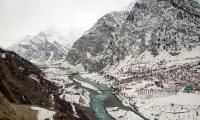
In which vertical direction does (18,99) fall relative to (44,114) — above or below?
above

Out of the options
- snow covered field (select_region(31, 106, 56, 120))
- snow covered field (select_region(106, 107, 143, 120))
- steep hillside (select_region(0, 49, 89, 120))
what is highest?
steep hillside (select_region(0, 49, 89, 120))

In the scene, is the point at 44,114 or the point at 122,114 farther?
the point at 122,114

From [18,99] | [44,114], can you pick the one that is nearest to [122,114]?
[18,99]

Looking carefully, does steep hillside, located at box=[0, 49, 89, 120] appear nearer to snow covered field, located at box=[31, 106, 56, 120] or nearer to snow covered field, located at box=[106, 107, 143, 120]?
snow covered field, located at box=[31, 106, 56, 120]

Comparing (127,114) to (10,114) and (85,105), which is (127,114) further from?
(10,114)

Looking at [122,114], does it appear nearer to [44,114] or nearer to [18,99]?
[18,99]

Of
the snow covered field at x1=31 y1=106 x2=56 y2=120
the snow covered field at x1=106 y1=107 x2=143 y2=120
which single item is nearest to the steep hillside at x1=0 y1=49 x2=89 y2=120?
the snow covered field at x1=31 y1=106 x2=56 y2=120

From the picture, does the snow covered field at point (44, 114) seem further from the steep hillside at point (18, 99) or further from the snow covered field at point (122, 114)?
the snow covered field at point (122, 114)

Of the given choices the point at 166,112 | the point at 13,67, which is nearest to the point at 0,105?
the point at 13,67

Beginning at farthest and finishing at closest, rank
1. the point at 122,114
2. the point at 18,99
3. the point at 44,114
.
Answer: the point at 122,114 < the point at 18,99 < the point at 44,114

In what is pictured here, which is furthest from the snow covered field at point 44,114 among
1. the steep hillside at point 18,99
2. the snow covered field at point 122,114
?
the snow covered field at point 122,114

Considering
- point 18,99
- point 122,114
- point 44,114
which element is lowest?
point 122,114

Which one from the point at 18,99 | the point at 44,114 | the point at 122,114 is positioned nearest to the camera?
the point at 44,114
